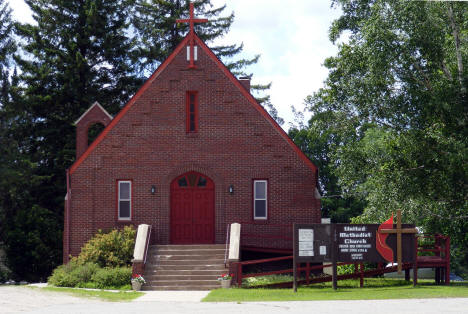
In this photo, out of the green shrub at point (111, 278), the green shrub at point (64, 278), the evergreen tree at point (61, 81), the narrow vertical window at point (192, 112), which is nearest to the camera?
the green shrub at point (111, 278)

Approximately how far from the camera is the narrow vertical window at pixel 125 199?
2692 centimetres

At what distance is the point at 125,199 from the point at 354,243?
10273 millimetres

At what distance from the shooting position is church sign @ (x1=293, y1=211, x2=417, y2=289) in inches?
804

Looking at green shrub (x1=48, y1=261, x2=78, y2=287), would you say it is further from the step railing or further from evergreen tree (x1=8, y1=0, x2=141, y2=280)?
evergreen tree (x1=8, y1=0, x2=141, y2=280)

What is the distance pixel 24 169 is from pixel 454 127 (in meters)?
24.3

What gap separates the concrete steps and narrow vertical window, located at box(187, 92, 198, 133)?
16.3ft

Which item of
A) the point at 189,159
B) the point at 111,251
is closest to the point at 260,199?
the point at 189,159

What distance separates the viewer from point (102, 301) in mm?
18328

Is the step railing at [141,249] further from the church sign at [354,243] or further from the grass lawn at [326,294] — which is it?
the church sign at [354,243]

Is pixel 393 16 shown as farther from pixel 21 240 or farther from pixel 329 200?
pixel 329 200

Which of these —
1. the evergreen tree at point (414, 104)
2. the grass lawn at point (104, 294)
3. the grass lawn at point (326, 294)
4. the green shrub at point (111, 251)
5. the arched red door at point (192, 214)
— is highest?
the evergreen tree at point (414, 104)

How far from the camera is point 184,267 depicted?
23359 mm

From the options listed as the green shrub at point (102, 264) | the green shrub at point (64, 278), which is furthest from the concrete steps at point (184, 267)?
the green shrub at point (64, 278)

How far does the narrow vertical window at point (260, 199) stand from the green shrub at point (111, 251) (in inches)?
195
